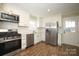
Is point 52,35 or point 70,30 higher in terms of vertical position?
point 70,30

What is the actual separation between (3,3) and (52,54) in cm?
136

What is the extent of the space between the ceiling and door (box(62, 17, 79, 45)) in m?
0.19

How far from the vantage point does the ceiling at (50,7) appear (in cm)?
180

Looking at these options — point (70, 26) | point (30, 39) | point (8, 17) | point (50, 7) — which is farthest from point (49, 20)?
point (8, 17)

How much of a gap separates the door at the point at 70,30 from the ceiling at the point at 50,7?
0.62ft

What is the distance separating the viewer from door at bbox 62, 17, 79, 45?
1891 mm

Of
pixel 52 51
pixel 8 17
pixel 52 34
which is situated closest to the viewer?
pixel 8 17

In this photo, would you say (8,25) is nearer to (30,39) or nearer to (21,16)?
(21,16)

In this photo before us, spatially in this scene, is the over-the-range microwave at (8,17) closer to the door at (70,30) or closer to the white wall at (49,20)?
the white wall at (49,20)

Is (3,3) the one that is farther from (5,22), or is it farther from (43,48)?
(43,48)

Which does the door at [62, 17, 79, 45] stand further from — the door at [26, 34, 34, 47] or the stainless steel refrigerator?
the door at [26, 34, 34, 47]

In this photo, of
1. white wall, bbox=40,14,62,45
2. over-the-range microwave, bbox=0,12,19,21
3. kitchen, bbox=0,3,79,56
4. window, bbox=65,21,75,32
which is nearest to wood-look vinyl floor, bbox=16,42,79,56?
kitchen, bbox=0,3,79,56

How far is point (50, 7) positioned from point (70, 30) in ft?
2.10

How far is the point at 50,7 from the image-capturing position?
1848 millimetres
